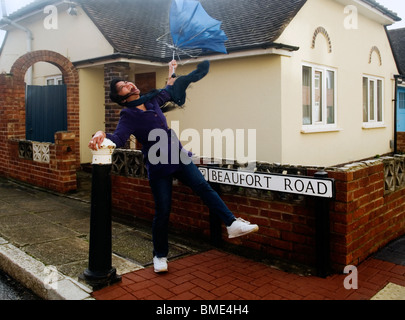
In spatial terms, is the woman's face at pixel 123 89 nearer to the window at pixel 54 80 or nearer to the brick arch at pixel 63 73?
the brick arch at pixel 63 73

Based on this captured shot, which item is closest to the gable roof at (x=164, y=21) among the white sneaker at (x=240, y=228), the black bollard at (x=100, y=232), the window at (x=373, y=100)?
the window at (x=373, y=100)

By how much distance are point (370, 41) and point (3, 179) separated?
11026 mm

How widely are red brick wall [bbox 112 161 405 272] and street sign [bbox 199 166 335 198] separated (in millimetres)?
161

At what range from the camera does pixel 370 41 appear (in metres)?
12.6

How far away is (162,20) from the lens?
1183 centimetres

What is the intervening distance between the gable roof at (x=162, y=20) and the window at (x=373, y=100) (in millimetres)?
2043

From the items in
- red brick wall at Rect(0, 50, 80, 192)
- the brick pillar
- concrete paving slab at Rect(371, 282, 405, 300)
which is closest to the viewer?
concrete paving slab at Rect(371, 282, 405, 300)

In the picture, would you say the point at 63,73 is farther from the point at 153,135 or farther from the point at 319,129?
the point at 153,135

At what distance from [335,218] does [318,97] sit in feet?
22.1

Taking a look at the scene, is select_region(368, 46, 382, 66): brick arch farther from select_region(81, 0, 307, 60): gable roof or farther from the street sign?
the street sign

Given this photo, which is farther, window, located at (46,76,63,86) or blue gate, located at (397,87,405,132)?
blue gate, located at (397,87,405,132)

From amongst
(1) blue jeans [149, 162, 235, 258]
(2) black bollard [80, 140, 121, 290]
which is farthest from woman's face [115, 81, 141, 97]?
(1) blue jeans [149, 162, 235, 258]

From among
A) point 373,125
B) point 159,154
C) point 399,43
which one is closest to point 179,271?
point 159,154

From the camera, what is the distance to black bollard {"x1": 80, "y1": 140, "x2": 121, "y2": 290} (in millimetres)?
3564
